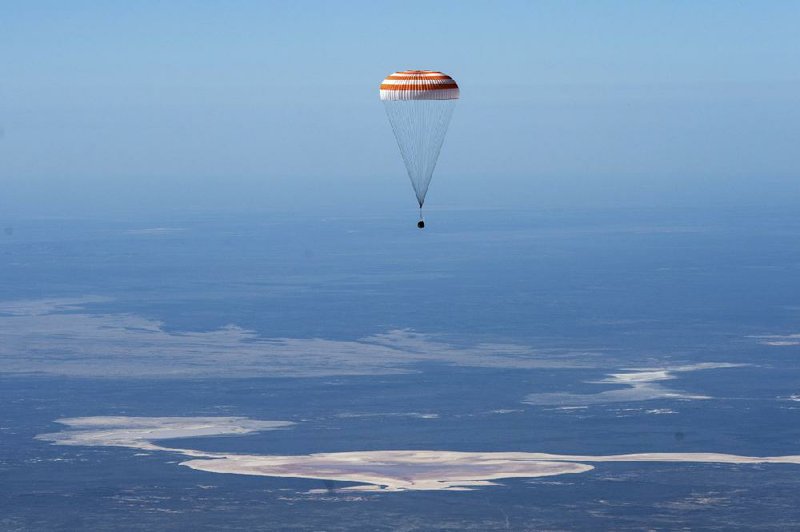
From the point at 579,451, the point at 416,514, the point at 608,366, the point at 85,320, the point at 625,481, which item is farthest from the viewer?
the point at 85,320

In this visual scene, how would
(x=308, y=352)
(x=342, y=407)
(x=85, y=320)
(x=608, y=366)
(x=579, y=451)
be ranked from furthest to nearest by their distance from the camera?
1. (x=85, y=320)
2. (x=308, y=352)
3. (x=608, y=366)
4. (x=342, y=407)
5. (x=579, y=451)

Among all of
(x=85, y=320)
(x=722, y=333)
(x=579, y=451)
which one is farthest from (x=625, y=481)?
(x=85, y=320)

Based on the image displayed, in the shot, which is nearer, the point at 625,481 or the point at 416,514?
the point at 416,514

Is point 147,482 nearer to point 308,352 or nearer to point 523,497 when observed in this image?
point 523,497

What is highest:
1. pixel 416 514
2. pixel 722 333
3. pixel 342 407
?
pixel 722 333

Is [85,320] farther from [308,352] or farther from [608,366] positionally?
[608,366]

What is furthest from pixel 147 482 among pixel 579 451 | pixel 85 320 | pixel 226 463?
pixel 85 320

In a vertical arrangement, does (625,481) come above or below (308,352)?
below
